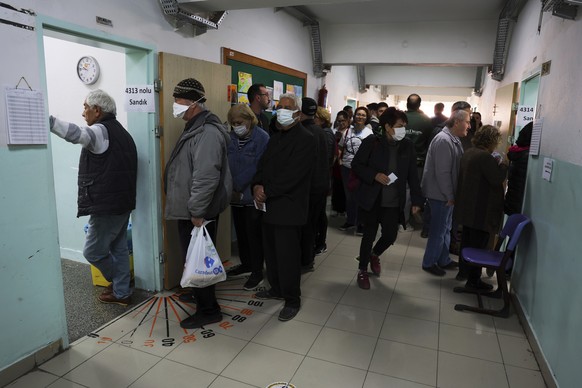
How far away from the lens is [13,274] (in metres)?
2.01

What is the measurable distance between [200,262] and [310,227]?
1.22 meters

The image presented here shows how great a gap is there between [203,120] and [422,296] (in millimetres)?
2174

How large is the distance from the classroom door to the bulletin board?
2.54 meters

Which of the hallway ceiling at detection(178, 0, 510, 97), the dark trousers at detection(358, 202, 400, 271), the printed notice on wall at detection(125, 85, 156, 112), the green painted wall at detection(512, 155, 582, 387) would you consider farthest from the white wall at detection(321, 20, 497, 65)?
the printed notice on wall at detection(125, 85, 156, 112)

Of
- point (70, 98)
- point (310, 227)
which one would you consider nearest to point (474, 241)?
point (310, 227)

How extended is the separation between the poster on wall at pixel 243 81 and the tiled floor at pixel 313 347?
200cm

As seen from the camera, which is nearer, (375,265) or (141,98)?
(141,98)

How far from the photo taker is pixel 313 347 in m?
2.41

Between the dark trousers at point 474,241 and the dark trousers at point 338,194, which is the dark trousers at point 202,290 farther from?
the dark trousers at point 338,194

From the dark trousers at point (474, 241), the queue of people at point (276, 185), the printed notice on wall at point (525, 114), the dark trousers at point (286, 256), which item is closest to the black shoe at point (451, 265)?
the queue of people at point (276, 185)

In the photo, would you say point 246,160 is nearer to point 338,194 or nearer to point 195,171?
point 195,171

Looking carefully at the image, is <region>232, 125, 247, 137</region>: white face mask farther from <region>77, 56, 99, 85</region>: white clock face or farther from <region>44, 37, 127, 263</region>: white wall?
<region>77, 56, 99, 85</region>: white clock face

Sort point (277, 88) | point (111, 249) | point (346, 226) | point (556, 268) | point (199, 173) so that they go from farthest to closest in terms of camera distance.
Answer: point (346, 226), point (277, 88), point (111, 249), point (199, 173), point (556, 268)

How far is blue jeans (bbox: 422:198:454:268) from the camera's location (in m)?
3.43
